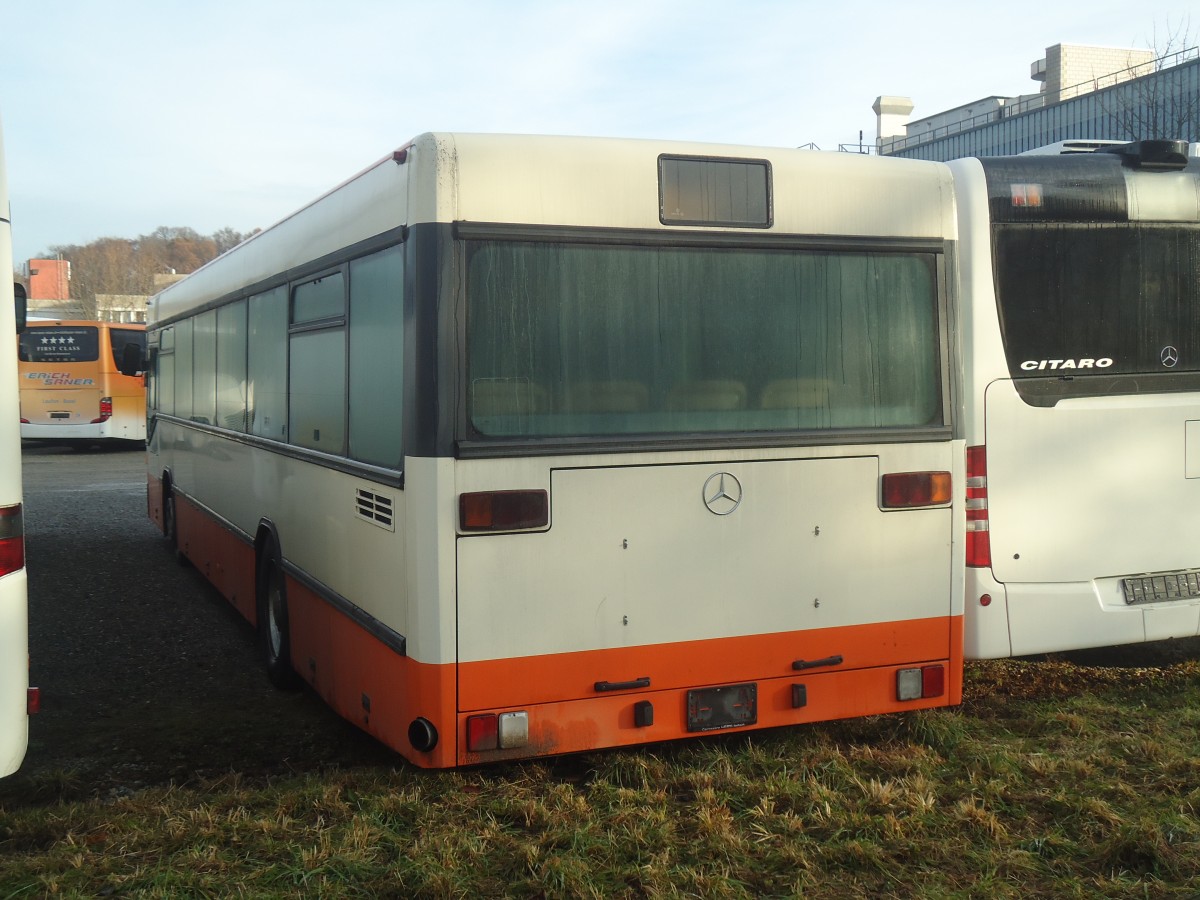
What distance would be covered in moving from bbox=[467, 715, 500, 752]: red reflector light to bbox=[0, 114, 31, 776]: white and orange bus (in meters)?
1.56

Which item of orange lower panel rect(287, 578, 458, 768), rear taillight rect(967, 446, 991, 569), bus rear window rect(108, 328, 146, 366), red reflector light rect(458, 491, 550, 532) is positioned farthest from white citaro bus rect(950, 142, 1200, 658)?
bus rear window rect(108, 328, 146, 366)

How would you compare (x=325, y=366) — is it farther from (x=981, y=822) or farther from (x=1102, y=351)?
(x=1102, y=351)

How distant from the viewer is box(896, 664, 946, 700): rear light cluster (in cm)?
523

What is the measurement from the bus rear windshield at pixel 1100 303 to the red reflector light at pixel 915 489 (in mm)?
1059

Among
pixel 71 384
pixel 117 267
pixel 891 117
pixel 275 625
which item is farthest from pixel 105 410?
pixel 117 267

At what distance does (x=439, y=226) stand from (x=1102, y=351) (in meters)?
3.61

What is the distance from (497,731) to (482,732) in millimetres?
58

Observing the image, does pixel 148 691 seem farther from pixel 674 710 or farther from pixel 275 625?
pixel 674 710

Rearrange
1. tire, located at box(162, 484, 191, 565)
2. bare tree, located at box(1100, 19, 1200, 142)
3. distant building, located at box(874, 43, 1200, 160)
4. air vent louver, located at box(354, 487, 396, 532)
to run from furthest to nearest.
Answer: distant building, located at box(874, 43, 1200, 160)
bare tree, located at box(1100, 19, 1200, 142)
tire, located at box(162, 484, 191, 565)
air vent louver, located at box(354, 487, 396, 532)

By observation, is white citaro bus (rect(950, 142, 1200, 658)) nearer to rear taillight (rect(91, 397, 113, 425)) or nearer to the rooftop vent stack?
rear taillight (rect(91, 397, 113, 425))

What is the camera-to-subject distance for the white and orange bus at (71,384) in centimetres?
2689

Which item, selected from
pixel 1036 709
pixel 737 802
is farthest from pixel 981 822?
pixel 1036 709

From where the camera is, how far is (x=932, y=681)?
5.29 m

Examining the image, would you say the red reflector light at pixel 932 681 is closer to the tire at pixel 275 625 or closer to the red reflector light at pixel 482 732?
the red reflector light at pixel 482 732
